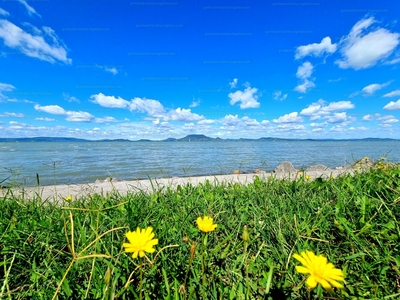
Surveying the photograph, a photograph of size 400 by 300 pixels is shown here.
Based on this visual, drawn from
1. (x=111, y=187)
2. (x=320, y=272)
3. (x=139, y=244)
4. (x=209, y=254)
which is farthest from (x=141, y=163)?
(x=320, y=272)

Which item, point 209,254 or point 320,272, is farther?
point 209,254

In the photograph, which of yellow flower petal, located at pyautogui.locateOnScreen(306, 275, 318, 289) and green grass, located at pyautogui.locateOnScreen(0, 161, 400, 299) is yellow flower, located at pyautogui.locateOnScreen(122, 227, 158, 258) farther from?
yellow flower petal, located at pyautogui.locateOnScreen(306, 275, 318, 289)

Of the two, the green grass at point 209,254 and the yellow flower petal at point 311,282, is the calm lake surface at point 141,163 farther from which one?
the yellow flower petal at point 311,282

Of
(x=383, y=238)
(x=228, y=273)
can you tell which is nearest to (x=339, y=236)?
(x=383, y=238)

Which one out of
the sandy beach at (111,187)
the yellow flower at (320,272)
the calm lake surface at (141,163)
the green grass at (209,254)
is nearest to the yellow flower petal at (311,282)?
the yellow flower at (320,272)

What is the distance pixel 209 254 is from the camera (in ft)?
4.12

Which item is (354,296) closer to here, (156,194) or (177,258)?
(177,258)

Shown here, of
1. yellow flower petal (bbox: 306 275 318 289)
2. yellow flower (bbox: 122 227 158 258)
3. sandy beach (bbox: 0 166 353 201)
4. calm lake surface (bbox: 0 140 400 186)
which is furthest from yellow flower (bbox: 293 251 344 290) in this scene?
calm lake surface (bbox: 0 140 400 186)

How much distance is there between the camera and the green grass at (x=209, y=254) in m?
0.98

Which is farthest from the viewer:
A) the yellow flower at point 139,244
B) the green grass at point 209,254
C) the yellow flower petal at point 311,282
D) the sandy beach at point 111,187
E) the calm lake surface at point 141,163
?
the calm lake surface at point 141,163

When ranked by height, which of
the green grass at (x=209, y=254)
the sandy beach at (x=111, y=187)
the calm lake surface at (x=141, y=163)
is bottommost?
the calm lake surface at (x=141, y=163)

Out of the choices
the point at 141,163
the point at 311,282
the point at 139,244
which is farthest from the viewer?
the point at 141,163

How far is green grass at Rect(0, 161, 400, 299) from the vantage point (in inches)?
38.5

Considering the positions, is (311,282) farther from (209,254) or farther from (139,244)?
→ (209,254)
